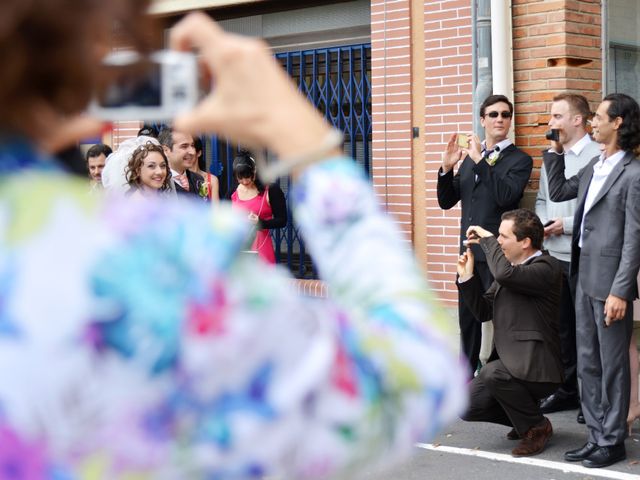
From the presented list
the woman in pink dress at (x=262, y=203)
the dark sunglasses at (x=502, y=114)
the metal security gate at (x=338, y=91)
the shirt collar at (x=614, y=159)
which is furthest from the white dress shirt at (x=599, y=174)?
the metal security gate at (x=338, y=91)

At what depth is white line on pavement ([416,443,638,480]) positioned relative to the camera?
5792 millimetres

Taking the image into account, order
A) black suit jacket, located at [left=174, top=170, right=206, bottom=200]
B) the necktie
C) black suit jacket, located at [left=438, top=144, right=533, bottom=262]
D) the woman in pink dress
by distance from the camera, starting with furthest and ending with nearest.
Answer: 1. the woman in pink dress
2. black suit jacket, located at [left=438, top=144, right=533, bottom=262]
3. the necktie
4. black suit jacket, located at [left=174, top=170, right=206, bottom=200]

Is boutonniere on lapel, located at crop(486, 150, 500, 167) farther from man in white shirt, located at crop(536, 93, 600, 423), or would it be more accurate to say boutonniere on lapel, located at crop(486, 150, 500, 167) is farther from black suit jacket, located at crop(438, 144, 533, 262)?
man in white shirt, located at crop(536, 93, 600, 423)

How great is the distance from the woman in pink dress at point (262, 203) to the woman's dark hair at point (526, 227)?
102 inches

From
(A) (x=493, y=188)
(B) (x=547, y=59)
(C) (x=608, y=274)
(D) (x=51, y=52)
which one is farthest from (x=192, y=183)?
(D) (x=51, y=52)

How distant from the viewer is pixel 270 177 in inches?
46.4

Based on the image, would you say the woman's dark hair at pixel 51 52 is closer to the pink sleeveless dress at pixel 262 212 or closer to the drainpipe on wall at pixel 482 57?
the drainpipe on wall at pixel 482 57

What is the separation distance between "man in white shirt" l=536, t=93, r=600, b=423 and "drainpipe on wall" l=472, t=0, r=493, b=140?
80 centimetres

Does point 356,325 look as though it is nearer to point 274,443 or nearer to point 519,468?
point 274,443

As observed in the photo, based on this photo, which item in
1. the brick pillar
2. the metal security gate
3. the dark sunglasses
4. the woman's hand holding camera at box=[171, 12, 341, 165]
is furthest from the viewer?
the metal security gate

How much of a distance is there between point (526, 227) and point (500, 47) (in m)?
2.24

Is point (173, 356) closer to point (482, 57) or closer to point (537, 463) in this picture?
point (537, 463)

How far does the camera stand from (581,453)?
605 cm

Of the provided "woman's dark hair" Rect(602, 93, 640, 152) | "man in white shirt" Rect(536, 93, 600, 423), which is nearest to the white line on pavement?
"man in white shirt" Rect(536, 93, 600, 423)
